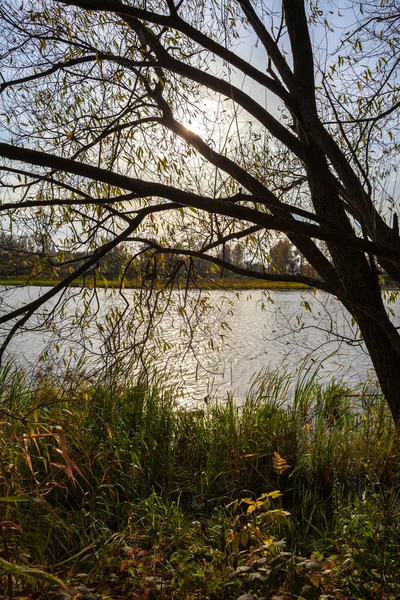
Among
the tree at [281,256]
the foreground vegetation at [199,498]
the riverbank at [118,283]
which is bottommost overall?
the foreground vegetation at [199,498]

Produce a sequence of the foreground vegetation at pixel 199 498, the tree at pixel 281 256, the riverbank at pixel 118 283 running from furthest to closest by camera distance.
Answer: the tree at pixel 281 256, the riverbank at pixel 118 283, the foreground vegetation at pixel 199 498

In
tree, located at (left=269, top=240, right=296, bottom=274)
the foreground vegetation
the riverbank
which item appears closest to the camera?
the foreground vegetation

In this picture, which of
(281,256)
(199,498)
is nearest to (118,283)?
(281,256)

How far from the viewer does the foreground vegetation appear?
180 centimetres

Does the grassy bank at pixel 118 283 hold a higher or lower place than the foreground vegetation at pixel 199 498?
higher

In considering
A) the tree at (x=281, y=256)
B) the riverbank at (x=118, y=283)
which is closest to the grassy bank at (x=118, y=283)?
the riverbank at (x=118, y=283)

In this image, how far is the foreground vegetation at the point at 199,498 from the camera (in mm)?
1796

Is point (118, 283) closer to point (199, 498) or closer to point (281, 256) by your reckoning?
point (281, 256)

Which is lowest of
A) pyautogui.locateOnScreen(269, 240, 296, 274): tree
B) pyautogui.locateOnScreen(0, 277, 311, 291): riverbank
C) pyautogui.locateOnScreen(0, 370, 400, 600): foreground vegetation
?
pyautogui.locateOnScreen(0, 370, 400, 600): foreground vegetation

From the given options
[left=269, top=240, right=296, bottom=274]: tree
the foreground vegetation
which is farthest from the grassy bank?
the foreground vegetation

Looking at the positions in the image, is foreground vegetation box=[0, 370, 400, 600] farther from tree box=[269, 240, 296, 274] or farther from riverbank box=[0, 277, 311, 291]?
tree box=[269, 240, 296, 274]

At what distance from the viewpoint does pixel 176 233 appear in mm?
3334

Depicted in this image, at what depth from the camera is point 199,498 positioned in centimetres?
332

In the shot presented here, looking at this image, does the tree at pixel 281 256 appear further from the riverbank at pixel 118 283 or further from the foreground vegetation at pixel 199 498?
the foreground vegetation at pixel 199 498
